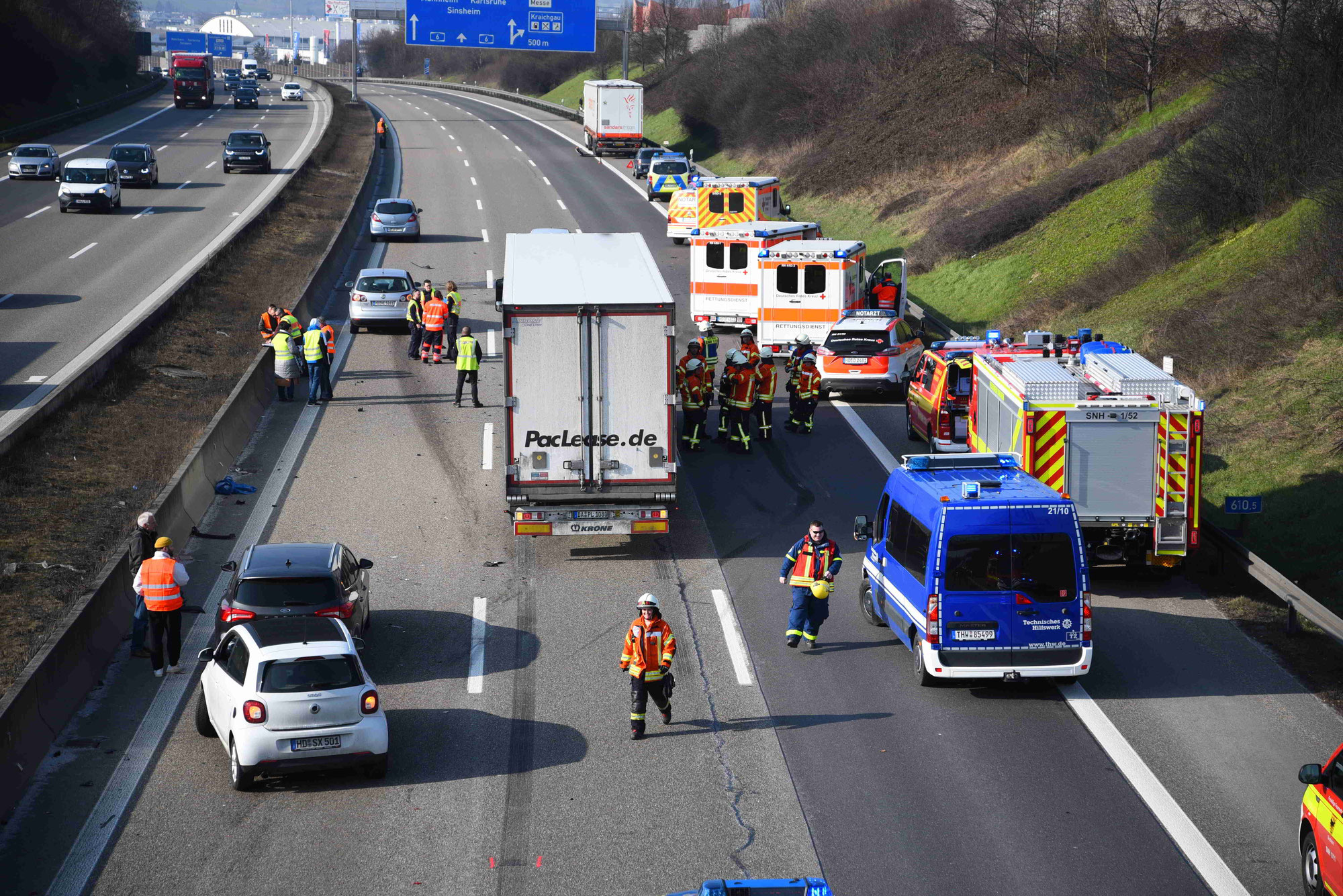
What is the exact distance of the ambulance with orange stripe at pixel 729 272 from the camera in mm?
31109

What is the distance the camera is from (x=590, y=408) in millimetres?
17031

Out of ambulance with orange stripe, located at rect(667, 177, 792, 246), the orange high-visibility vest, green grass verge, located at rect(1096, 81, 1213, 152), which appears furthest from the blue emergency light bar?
green grass verge, located at rect(1096, 81, 1213, 152)

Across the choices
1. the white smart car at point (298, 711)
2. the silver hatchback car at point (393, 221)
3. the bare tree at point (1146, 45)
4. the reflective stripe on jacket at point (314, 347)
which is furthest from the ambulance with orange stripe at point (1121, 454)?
the silver hatchback car at point (393, 221)

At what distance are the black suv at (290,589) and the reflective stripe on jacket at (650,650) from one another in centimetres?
316

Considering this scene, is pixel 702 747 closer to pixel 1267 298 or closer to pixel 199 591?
pixel 199 591

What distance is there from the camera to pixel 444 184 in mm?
56562

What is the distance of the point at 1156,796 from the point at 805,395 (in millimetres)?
13280

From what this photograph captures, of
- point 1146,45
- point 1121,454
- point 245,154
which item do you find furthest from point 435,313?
point 245,154

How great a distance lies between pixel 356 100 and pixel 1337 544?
86.4 metres

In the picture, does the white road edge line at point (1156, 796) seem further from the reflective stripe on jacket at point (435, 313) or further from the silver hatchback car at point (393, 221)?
the silver hatchback car at point (393, 221)

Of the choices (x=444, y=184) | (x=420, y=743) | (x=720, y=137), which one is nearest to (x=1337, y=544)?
(x=420, y=743)

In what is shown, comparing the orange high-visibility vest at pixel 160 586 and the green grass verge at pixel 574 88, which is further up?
the green grass verge at pixel 574 88

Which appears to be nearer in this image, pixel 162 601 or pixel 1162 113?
pixel 162 601

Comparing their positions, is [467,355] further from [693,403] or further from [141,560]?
[141,560]
